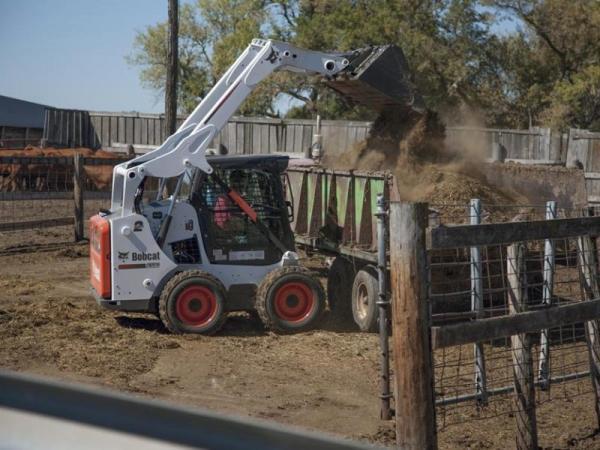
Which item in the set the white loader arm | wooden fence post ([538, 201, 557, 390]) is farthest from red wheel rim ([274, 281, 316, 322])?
wooden fence post ([538, 201, 557, 390])

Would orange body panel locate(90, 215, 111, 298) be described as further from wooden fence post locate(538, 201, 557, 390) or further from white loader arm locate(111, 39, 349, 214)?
wooden fence post locate(538, 201, 557, 390)

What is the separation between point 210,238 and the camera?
10.3m

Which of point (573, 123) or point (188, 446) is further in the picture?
point (573, 123)

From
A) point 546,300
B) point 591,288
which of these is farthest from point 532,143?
point 591,288

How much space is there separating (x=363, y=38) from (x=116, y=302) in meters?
28.3

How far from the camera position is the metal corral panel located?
10.3 metres

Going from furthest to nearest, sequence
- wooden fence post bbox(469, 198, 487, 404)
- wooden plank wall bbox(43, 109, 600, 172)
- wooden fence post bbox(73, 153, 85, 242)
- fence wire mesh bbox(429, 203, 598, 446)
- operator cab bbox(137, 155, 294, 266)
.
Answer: wooden plank wall bbox(43, 109, 600, 172) → wooden fence post bbox(73, 153, 85, 242) → operator cab bbox(137, 155, 294, 266) → wooden fence post bbox(469, 198, 487, 404) → fence wire mesh bbox(429, 203, 598, 446)

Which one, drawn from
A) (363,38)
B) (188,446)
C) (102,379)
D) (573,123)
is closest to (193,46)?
(363,38)

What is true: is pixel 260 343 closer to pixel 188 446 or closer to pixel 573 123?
pixel 188 446

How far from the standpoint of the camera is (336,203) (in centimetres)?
1138

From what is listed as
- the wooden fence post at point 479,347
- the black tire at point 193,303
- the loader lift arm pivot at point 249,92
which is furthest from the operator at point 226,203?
the wooden fence post at point 479,347

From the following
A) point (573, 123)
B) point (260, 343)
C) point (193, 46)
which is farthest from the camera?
point (193, 46)

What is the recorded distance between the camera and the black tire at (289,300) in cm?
1011

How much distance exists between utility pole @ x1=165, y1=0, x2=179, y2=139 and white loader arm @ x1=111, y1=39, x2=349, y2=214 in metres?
7.45
